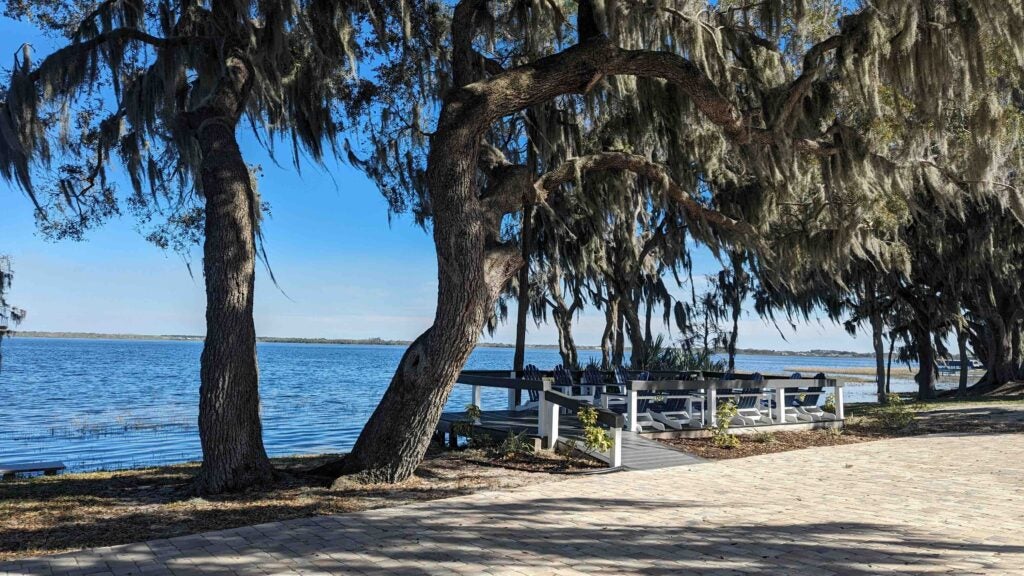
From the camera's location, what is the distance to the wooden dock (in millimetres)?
9461

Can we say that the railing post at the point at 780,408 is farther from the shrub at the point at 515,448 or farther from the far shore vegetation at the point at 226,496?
the shrub at the point at 515,448

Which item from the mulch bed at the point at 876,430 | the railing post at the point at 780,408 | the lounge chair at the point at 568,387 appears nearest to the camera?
the mulch bed at the point at 876,430

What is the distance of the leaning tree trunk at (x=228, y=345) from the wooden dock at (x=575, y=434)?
12.5 ft

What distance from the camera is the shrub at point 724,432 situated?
11.0 metres

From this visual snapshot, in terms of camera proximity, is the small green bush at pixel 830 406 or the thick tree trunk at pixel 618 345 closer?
the small green bush at pixel 830 406

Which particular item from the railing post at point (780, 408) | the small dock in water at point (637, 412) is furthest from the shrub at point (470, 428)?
the railing post at point (780, 408)

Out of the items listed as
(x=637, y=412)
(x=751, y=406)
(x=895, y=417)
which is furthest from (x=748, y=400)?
(x=895, y=417)

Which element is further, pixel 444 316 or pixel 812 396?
pixel 812 396

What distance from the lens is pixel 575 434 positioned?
10562 mm

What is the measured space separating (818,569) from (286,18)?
280 inches

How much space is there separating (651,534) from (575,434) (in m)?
5.04

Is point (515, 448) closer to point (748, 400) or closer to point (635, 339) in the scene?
Answer: point (748, 400)

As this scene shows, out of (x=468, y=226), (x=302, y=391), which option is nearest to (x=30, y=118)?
(x=468, y=226)

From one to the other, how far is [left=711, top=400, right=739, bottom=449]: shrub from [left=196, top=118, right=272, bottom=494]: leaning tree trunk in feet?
21.2
